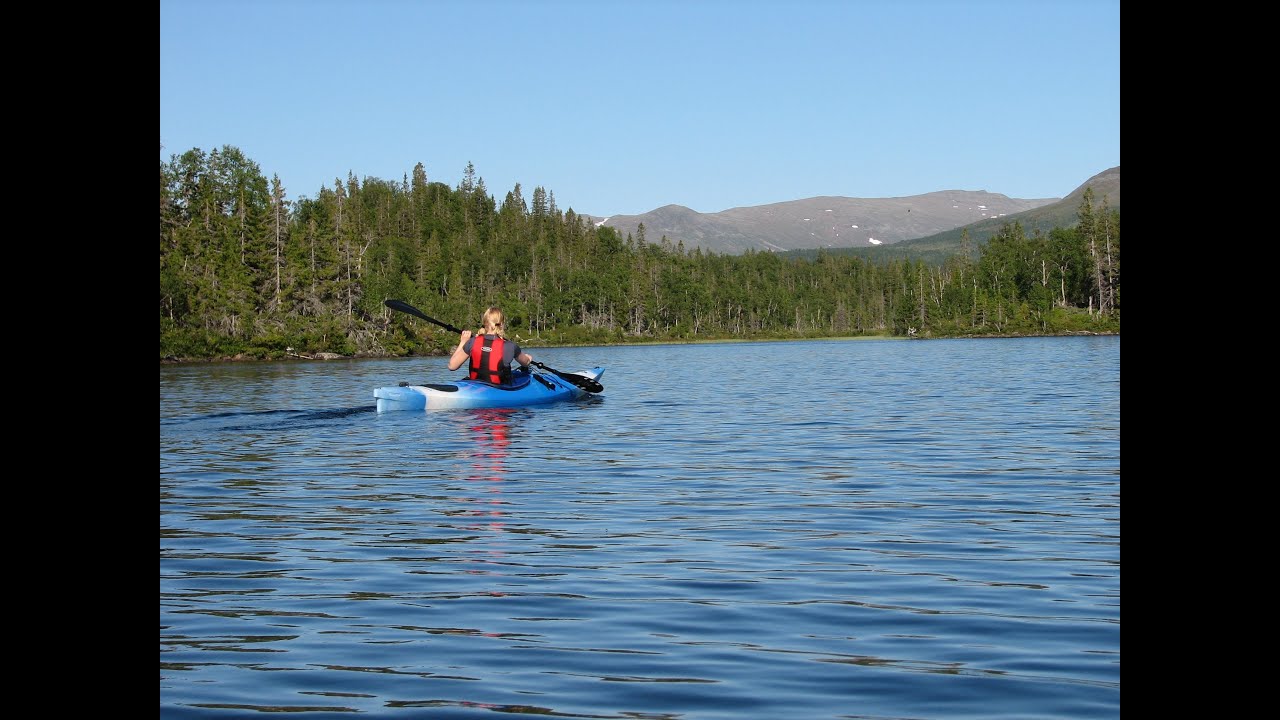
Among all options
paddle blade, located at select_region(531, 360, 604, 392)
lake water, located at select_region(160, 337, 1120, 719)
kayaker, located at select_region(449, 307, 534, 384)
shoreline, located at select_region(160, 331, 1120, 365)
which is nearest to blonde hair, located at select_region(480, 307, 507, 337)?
kayaker, located at select_region(449, 307, 534, 384)

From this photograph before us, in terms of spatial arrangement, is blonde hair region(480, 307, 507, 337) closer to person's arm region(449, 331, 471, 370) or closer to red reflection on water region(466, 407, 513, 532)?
person's arm region(449, 331, 471, 370)

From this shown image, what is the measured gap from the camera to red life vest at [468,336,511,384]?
22359mm

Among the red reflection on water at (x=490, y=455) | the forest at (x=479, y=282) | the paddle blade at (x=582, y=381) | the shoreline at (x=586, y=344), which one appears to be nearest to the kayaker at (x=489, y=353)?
the red reflection on water at (x=490, y=455)

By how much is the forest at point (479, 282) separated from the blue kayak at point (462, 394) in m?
30.6

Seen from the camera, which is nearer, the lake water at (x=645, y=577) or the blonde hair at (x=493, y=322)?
the lake water at (x=645, y=577)

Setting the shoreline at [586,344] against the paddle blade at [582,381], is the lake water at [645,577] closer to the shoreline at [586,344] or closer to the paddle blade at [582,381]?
the paddle blade at [582,381]

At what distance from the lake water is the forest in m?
37.5

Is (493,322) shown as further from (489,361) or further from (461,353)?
(461,353)

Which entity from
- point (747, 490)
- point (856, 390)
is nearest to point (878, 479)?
point (747, 490)

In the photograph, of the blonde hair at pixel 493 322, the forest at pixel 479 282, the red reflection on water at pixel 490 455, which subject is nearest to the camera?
the red reflection on water at pixel 490 455

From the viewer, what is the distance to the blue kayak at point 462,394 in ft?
72.7

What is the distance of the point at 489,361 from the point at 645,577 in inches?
604
